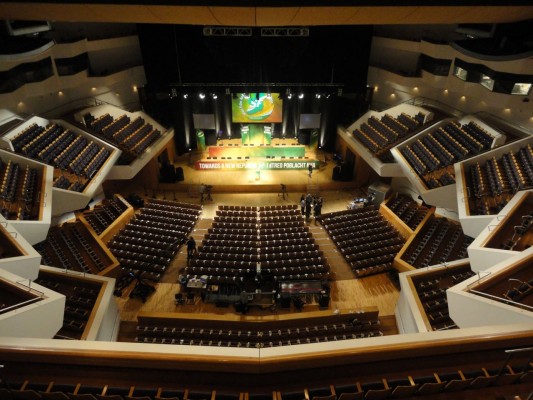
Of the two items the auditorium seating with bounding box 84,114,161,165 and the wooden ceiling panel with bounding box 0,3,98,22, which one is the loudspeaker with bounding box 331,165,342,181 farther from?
the wooden ceiling panel with bounding box 0,3,98,22

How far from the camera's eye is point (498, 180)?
36.1 ft

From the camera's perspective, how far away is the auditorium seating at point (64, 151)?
41.9ft

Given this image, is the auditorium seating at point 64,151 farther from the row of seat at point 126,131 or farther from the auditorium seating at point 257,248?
the auditorium seating at point 257,248

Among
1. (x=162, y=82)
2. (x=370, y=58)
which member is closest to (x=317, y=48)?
(x=370, y=58)

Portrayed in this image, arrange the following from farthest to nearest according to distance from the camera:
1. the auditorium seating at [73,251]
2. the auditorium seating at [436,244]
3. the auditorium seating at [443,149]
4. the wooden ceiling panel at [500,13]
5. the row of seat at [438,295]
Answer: the auditorium seating at [443,149] → the auditorium seating at [436,244] → the auditorium seating at [73,251] → the row of seat at [438,295] → the wooden ceiling panel at [500,13]

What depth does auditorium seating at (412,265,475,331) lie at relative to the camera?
29.4 feet

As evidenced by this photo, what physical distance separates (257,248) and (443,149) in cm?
905

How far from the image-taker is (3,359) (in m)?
3.98

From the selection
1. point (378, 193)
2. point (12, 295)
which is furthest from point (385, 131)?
point (12, 295)

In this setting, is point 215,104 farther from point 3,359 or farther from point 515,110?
point 3,359

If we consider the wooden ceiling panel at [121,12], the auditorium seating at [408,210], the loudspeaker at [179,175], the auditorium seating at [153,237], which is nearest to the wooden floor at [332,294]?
the auditorium seating at [153,237]

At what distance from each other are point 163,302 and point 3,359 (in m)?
7.15

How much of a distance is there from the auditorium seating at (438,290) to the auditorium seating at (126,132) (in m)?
13.2

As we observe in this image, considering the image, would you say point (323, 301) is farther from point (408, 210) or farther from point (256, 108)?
point (256, 108)
